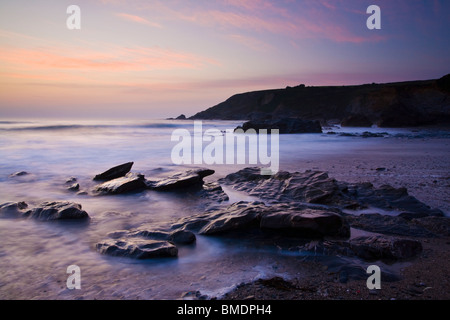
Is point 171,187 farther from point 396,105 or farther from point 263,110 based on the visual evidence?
point 263,110

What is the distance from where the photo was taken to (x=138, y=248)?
3172mm

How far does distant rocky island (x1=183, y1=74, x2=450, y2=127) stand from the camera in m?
37.6

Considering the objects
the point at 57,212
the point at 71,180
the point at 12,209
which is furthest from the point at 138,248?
the point at 71,180

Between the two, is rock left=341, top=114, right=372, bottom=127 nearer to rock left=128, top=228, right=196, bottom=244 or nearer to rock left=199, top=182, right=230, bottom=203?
rock left=199, top=182, right=230, bottom=203

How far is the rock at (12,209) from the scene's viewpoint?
15.1 feet

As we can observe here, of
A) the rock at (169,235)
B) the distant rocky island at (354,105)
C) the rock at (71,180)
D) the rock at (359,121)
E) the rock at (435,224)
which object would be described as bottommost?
the rock at (169,235)

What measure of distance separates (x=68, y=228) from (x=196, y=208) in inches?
73.6

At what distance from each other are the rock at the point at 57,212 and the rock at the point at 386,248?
12.1 feet

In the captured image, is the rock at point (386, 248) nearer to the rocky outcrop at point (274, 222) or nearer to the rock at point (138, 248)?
the rocky outcrop at point (274, 222)

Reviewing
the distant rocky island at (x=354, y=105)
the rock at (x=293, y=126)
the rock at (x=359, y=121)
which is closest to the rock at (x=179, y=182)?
the rock at (x=293, y=126)

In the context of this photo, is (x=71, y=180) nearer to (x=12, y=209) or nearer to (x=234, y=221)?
(x=12, y=209)

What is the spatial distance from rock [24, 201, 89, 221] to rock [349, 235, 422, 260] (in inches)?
145

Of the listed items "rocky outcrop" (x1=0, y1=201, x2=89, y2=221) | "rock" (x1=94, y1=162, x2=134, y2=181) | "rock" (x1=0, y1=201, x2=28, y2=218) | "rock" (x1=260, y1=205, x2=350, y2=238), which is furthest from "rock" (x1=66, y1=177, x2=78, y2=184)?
"rock" (x1=260, y1=205, x2=350, y2=238)
